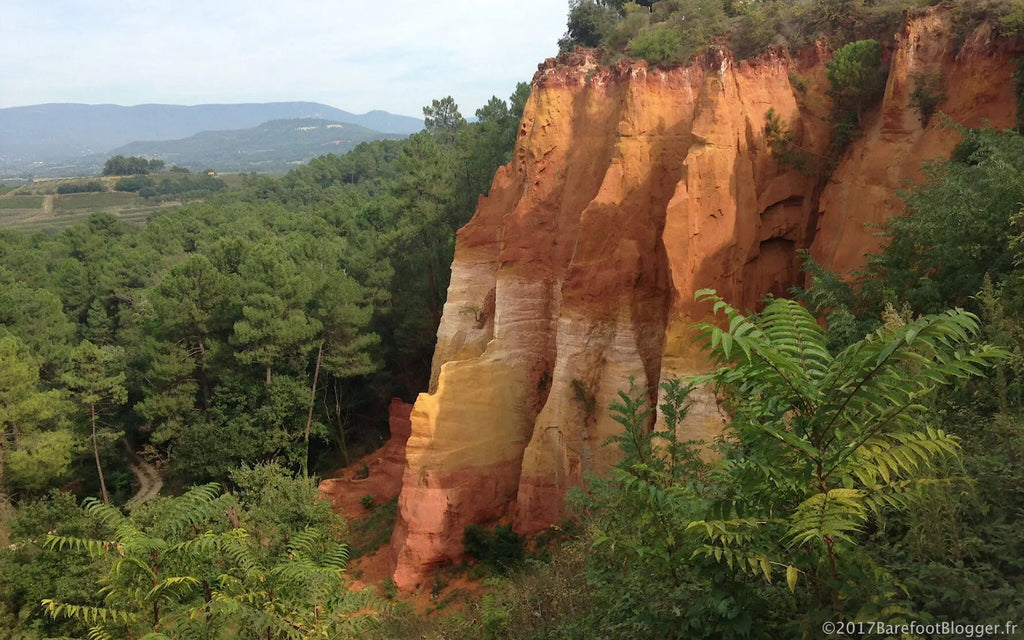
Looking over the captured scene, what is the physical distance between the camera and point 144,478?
3184 cm

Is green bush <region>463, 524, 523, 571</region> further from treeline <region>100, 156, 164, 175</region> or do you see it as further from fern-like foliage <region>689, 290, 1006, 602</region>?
treeline <region>100, 156, 164, 175</region>

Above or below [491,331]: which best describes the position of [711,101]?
above

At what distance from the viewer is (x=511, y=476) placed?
18.2 meters

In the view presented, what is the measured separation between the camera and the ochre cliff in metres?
13.4

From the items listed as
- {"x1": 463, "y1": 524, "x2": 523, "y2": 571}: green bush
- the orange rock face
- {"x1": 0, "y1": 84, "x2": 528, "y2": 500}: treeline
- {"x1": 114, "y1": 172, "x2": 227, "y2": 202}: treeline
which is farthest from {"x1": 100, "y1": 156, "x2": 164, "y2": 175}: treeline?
the orange rock face

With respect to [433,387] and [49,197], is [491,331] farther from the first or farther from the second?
[49,197]

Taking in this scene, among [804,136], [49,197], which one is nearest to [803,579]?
[804,136]

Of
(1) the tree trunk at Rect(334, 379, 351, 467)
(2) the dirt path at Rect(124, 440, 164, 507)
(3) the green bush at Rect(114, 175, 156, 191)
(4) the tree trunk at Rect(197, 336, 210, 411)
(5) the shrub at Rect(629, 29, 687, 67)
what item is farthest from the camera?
(3) the green bush at Rect(114, 175, 156, 191)

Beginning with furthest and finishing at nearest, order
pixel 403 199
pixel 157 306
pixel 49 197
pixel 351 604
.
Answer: pixel 49 197
pixel 403 199
pixel 157 306
pixel 351 604

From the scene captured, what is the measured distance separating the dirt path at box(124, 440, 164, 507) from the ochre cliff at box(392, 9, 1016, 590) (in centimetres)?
1725

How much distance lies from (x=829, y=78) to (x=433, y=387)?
12949 millimetres

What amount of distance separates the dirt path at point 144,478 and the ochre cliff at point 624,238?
56.6ft

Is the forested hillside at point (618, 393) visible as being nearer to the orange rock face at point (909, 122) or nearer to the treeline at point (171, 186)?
the orange rock face at point (909, 122)

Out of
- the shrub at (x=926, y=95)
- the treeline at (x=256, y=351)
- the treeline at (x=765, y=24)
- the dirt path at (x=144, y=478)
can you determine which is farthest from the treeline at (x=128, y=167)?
the shrub at (x=926, y=95)
